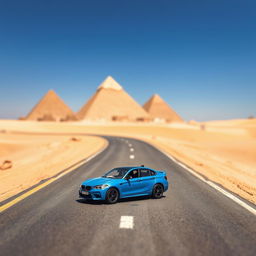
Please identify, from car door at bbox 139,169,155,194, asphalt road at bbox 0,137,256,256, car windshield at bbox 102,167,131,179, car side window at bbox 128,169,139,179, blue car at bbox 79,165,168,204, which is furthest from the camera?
car door at bbox 139,169,155,194

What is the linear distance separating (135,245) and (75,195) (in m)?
5.84

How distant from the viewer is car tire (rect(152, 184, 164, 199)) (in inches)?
452

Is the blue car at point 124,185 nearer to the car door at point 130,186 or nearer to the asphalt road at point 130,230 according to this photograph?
the car door at point 130,186

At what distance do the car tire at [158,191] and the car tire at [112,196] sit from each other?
1542 mm

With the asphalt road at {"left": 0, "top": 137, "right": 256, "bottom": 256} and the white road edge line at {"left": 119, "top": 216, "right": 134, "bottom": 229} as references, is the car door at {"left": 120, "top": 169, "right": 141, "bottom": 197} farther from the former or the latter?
the white road edge line at {"left": 119, "top": 216, "right": 134, "bottom": 229}

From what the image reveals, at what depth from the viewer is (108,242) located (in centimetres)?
657

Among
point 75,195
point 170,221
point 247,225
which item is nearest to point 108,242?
point 170,221

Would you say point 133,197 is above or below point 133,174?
below

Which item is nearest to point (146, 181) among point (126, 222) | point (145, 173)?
point (145, 173)

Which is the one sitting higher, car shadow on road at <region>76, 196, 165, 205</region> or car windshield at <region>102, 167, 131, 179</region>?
car windshield at <region>102, 167, 131, 179</region>

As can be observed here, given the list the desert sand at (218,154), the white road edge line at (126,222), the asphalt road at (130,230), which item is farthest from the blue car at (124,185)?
the desert sand at (218,154)

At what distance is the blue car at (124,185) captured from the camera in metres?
10.1

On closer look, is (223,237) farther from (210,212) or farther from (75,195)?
(75,195)

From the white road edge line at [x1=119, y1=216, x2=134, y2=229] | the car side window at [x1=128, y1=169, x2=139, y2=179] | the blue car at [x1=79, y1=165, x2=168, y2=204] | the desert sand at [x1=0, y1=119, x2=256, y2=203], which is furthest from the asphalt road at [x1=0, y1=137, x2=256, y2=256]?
the desert sand at [x1=0, y1=119, x2=256, y2=203]
